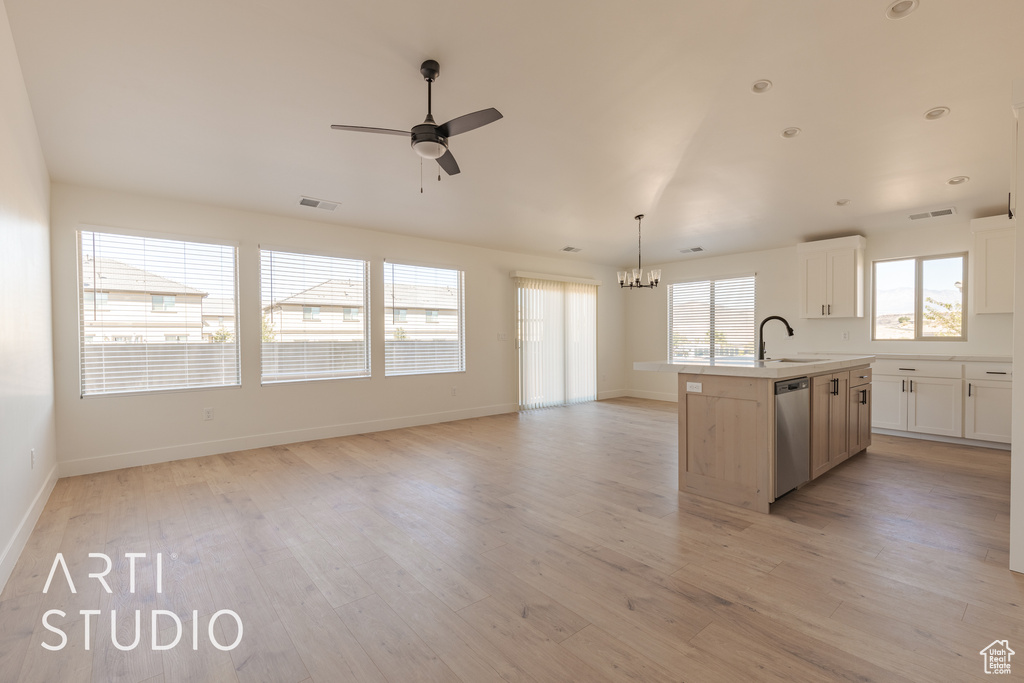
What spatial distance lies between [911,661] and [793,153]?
11.4ft

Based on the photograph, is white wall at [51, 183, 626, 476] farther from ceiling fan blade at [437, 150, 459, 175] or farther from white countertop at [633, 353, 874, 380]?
white countertop at [633, 353, 874, 380]

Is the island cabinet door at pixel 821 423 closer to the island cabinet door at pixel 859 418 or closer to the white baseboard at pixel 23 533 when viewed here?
the island cabinet door at pixel 859 418

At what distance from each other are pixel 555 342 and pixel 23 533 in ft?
21.2

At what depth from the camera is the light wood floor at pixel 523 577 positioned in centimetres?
166

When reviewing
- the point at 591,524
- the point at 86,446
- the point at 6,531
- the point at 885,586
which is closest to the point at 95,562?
the point at 6,531

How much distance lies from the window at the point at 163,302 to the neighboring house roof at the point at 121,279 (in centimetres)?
4

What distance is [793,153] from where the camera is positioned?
364 cm

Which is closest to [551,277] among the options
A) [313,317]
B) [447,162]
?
[313,317]

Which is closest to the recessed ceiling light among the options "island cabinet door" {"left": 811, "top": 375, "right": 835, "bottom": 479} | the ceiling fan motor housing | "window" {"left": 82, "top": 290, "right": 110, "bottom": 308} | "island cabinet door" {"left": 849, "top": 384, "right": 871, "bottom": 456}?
the ceiling fan motor housing

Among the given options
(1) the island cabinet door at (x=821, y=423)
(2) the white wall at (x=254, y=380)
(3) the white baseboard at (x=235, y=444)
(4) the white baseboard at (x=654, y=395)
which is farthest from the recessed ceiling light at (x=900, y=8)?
(4) the white baseboard at (x=654, y=395)

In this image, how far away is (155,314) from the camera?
447 cm

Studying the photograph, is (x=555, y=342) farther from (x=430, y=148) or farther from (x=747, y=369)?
(x=430, y=148)

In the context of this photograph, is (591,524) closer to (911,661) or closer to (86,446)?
(911,661)

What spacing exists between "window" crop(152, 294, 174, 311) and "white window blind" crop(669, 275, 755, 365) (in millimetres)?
6788
